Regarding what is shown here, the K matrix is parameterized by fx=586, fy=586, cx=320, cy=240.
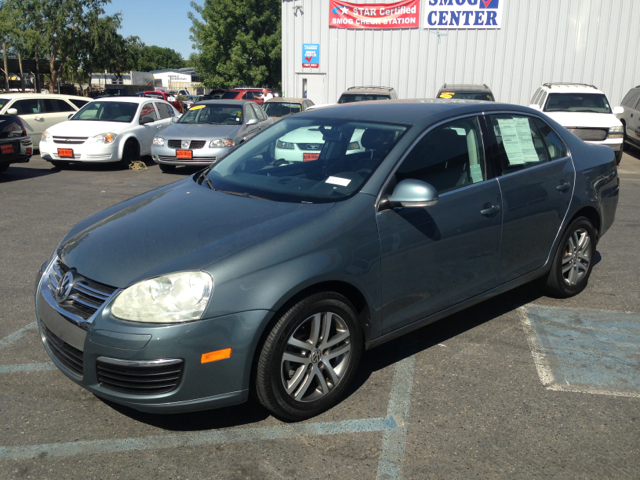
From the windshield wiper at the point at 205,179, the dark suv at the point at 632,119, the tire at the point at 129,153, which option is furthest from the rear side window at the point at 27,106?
the dark suv at the point at 632,119

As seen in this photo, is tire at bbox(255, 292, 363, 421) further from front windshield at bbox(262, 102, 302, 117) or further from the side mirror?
front windshield at bbox(262, 102, 302, 117)

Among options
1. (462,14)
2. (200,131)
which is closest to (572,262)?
(200,131)

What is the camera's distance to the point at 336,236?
3020 millimetres

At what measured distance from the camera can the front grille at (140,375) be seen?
8.60ft

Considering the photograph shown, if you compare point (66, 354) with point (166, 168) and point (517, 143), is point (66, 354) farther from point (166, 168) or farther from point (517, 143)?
point (166, 168)

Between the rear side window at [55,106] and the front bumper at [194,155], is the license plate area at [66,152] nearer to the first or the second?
the front bumper at [194,155]

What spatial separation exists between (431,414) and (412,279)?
75cm

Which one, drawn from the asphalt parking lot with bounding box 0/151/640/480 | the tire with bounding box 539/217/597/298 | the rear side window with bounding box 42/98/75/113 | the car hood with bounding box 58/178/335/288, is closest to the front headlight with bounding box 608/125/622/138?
the tire with bounding box 539/217/597/298

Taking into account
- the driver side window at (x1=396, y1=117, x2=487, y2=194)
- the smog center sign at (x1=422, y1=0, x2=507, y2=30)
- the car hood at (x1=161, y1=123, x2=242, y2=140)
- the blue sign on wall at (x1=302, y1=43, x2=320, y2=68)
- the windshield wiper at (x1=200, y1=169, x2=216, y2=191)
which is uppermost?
the smog center sign at (x1=422, y1=0, x2=507, y2=30)

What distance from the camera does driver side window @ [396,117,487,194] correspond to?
352cm

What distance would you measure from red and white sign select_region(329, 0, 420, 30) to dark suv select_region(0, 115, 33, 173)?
49.6 ft

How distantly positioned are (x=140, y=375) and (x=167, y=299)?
14.2 inches

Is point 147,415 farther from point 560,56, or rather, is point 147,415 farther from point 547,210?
point 560,56

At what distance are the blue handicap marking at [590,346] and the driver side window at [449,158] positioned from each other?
4.21 feet
